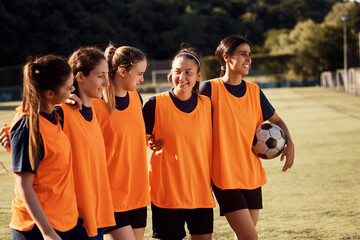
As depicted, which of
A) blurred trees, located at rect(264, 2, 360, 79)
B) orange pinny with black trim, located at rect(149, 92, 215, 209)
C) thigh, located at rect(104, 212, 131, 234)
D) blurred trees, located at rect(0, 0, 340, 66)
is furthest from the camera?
blurred trees, located at rect(0, 0, 340, 66)

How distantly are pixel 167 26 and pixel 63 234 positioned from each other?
2806 inches

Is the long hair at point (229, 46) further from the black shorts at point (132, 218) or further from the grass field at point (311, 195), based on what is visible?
the grass field at point (311, 195)

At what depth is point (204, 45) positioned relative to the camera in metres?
69.6

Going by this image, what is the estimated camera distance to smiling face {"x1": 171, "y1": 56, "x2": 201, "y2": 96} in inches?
134

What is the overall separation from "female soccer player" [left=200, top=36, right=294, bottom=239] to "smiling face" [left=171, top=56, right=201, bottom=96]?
0.24m

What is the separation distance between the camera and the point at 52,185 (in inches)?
93.1

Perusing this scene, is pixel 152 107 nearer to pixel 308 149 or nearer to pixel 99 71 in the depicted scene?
pixel 99 71

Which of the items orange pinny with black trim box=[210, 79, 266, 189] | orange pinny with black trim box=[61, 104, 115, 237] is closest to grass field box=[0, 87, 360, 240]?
orange pinny with black trim box=[210, 79, 266, 189]

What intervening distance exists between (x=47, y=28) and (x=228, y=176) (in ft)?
179

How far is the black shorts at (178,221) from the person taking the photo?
3.38m

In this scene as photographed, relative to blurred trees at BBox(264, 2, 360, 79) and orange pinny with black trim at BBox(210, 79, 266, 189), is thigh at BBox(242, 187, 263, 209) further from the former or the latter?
blurred trees at BBox(264, 2, 360, 79)

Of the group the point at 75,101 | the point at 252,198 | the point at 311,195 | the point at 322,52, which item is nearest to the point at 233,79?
the point at 252,198

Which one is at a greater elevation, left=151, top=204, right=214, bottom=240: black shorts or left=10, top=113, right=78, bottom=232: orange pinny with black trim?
left=10, top=113, right=78, bottom=232: orange pinny with black trim

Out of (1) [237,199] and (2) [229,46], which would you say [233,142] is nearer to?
(1) [237,199]
